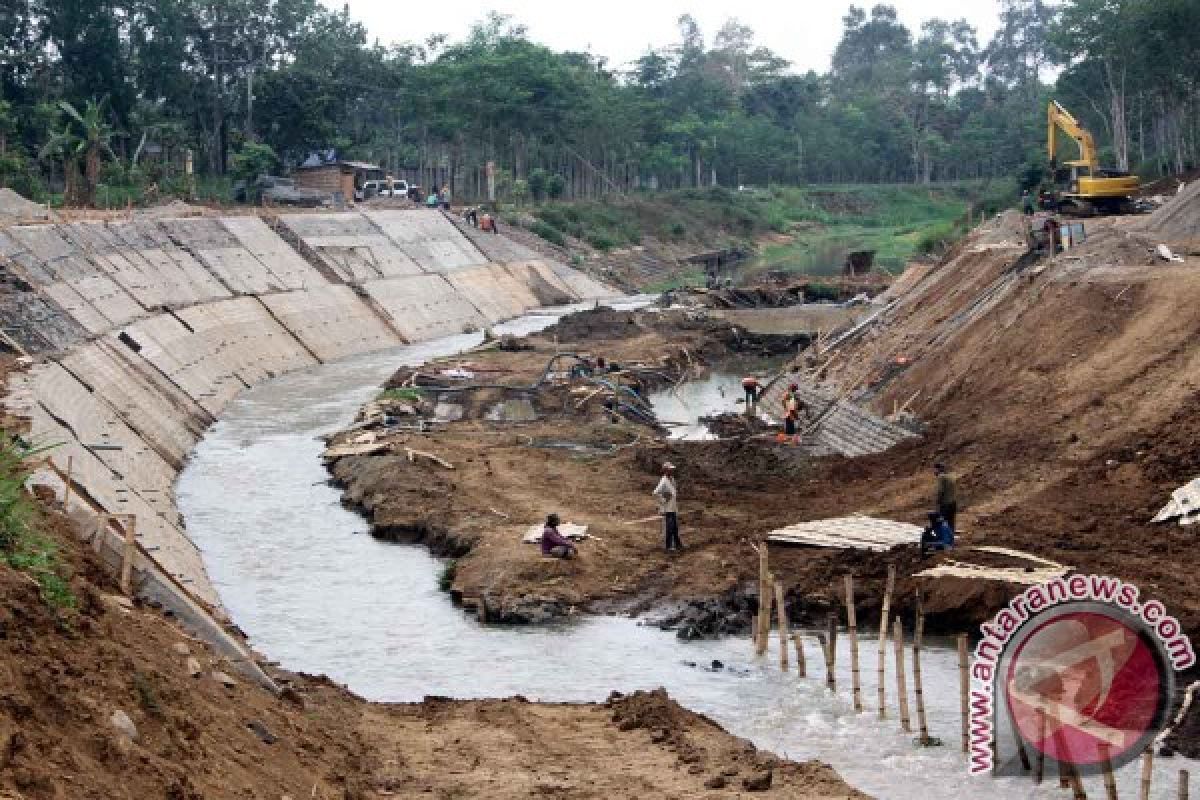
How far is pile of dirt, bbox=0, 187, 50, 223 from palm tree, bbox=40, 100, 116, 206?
36.8 ft

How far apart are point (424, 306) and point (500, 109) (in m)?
37.4

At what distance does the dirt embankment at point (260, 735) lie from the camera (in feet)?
38.6

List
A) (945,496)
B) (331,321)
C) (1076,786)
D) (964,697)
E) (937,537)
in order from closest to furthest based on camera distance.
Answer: (1076,786), (964,697), (937,537), (945,496), (331,321)

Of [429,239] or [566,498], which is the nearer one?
[566,498]

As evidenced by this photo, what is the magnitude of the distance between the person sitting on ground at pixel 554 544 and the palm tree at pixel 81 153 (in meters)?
45.8

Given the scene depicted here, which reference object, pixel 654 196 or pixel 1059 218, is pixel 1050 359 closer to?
pixel 1059 218

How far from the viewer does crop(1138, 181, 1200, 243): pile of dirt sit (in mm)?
39562

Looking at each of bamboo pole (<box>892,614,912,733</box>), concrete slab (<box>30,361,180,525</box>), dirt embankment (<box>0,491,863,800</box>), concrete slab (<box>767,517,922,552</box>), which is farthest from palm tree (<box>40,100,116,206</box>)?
bamboo pole (<box>892,614,912,733</box>)

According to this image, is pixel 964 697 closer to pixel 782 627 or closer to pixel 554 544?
pixel 782 627

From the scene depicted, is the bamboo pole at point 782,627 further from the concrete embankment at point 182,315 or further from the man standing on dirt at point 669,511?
the concrete embankment at point 182,315

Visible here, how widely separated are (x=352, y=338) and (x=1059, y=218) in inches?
978

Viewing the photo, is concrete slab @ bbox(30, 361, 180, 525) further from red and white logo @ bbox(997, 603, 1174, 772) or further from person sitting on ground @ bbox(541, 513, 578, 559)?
red and white logo @ bbox(997, 603, 1174, 772)

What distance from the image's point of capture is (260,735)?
48.3ft

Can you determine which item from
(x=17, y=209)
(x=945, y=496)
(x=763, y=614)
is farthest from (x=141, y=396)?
(x=945, y=496)
